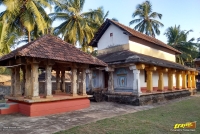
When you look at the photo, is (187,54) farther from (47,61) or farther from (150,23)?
(47,61)

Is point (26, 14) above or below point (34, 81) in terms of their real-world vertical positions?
above

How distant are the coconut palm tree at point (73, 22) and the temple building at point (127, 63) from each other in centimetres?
589

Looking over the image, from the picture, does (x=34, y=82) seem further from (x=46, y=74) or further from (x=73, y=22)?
(x=73, y=22)

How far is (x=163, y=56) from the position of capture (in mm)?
18109

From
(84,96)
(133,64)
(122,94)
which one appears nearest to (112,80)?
(122,94)

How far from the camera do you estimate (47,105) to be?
8.12m

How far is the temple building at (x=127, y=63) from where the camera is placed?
12.2 metres

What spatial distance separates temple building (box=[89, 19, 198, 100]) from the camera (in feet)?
39.9

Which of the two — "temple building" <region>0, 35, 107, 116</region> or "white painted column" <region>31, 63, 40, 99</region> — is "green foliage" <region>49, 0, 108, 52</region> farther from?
"white painted column" <region>31, 63, 40, 99</region>

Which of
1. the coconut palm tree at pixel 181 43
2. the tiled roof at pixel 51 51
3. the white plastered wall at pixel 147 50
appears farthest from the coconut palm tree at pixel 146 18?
the tiled roof at pixel 51 51

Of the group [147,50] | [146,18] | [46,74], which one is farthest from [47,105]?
[146,18]

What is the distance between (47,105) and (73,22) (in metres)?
16.1

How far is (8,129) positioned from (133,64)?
7.75 meters

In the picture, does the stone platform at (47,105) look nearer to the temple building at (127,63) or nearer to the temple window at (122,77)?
the temple building at (127,63)
